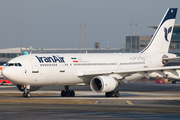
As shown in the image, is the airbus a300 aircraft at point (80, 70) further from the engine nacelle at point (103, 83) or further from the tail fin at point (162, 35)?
the tail fin at point (162, 35)

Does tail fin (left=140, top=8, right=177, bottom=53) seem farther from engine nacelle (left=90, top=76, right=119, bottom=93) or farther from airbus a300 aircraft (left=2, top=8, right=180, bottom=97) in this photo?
engine nacelle (left=90, top=76, right=119, bottom=93)

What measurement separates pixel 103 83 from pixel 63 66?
4892 millimetres

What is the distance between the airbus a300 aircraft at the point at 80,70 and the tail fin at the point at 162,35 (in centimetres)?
138

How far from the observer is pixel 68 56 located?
42281 mm

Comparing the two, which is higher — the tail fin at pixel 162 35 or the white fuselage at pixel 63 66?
the tail fin at pixel 162 35

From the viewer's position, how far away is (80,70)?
42375 mm

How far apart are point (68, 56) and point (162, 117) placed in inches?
842

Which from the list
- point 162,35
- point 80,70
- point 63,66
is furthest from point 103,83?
point 162,35

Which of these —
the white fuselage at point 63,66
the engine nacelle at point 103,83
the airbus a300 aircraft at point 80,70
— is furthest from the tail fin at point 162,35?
the engine nacelle at point 103,83

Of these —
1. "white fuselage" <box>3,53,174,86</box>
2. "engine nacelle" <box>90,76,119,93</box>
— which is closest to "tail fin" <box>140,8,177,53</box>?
"white fuselage" <box>3,53,174,86</box>

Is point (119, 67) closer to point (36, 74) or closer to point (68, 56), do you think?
point (68, 56)

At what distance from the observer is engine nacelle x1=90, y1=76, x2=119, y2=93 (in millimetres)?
40062

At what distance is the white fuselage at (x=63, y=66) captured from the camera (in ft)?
125

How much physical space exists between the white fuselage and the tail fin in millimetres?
3309
